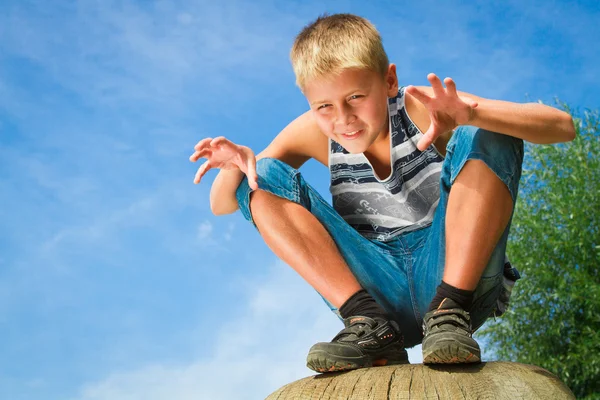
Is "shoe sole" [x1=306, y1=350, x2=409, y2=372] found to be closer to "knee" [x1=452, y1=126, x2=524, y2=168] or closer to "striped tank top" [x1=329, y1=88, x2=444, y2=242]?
"striped tank top" [x1=329, y1=88, x2=444, y2=242]

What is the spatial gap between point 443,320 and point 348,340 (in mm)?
317

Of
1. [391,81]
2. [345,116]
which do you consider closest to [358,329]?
[345,116]

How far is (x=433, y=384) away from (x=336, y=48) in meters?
1.22

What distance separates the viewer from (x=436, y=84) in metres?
2.09

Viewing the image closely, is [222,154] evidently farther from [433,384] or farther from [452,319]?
[433,384]

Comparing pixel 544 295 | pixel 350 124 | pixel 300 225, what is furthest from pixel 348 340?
pixel 544 295

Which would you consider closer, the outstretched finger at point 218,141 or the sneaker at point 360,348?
the sneaker at point 360,348

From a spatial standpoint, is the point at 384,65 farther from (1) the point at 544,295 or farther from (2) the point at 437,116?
(1) the point at 544,295

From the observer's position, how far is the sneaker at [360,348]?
2090 millimetres

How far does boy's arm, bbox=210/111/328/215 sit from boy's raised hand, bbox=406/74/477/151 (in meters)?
0.70

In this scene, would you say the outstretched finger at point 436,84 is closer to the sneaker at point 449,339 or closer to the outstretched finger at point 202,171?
the sneaker at point 449,339

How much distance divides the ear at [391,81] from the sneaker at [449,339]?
0.87 metres

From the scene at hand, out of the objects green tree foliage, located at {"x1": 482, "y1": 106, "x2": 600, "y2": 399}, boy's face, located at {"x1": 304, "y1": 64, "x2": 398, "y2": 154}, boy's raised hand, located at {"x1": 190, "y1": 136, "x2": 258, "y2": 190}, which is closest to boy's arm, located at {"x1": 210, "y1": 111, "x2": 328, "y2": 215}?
boy's raised hand, located at {"x1": 190, "y1": 136, "x2": 258, "y2": 190}

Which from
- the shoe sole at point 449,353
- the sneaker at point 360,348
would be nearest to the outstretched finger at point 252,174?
the sneaker at point 360,348
